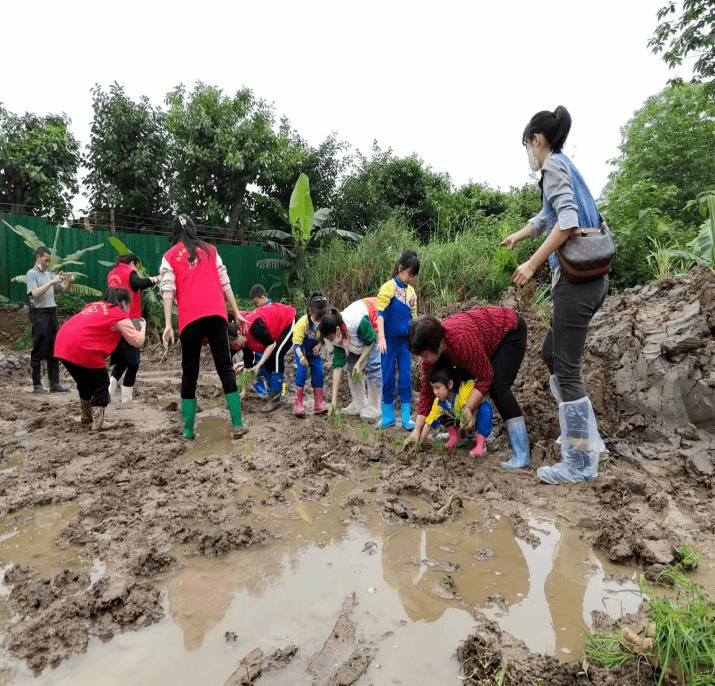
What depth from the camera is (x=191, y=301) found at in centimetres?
407

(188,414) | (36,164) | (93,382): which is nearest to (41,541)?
(188,414)

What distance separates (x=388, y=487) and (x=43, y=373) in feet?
23.0

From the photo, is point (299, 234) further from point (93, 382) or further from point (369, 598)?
point (369, 598)

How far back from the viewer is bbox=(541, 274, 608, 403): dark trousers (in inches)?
116

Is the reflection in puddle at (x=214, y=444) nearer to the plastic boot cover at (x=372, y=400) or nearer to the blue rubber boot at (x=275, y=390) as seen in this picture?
the blue rubber boot at (x=275, y=390)

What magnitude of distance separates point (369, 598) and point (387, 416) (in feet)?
9.07

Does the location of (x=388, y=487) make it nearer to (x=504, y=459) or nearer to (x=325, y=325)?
(x=504, y=459)

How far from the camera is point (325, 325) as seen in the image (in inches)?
180

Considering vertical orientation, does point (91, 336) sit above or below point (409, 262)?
below

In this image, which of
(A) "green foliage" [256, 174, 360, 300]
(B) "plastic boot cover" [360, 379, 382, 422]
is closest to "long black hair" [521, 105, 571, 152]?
(B) "plastic boot cover" [360, 379, 382, 422]

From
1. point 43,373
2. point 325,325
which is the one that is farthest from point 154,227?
point 325,325

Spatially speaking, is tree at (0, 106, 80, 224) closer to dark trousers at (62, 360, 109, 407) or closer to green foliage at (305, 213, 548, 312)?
green foliage at (305, 213, 548, 312)

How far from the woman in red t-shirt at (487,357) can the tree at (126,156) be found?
1327cm

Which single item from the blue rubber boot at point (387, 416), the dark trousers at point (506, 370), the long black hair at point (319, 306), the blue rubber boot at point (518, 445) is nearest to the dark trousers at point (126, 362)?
the long black hair at point (319, 306)
